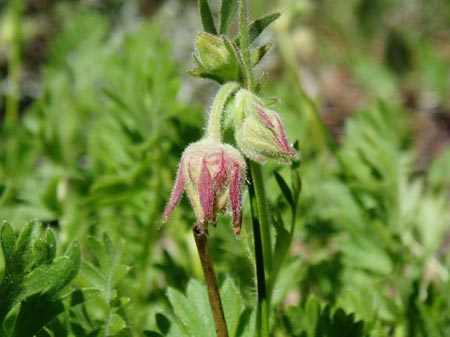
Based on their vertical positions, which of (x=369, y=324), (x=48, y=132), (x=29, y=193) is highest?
(x=48, y=132)

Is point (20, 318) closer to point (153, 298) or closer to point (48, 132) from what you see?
point (153, 298)

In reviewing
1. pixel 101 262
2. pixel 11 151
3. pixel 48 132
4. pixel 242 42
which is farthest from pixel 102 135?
pixel 242 42

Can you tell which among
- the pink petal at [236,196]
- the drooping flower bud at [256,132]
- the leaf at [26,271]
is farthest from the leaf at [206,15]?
the leaf at [26,271]

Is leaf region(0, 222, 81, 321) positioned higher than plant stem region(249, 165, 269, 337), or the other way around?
leaf region(0, 222, 81, 321)

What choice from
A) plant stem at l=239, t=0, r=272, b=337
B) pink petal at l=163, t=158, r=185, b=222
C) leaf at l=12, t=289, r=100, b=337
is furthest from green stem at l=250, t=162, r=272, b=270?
leaf at l=12, t=289, r=100, b=337

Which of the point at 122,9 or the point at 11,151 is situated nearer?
the point at 11,151

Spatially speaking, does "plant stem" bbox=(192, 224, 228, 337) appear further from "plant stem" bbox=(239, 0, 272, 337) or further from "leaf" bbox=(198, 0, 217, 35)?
"leaf" bbox=(198, 0, 217, 35)
